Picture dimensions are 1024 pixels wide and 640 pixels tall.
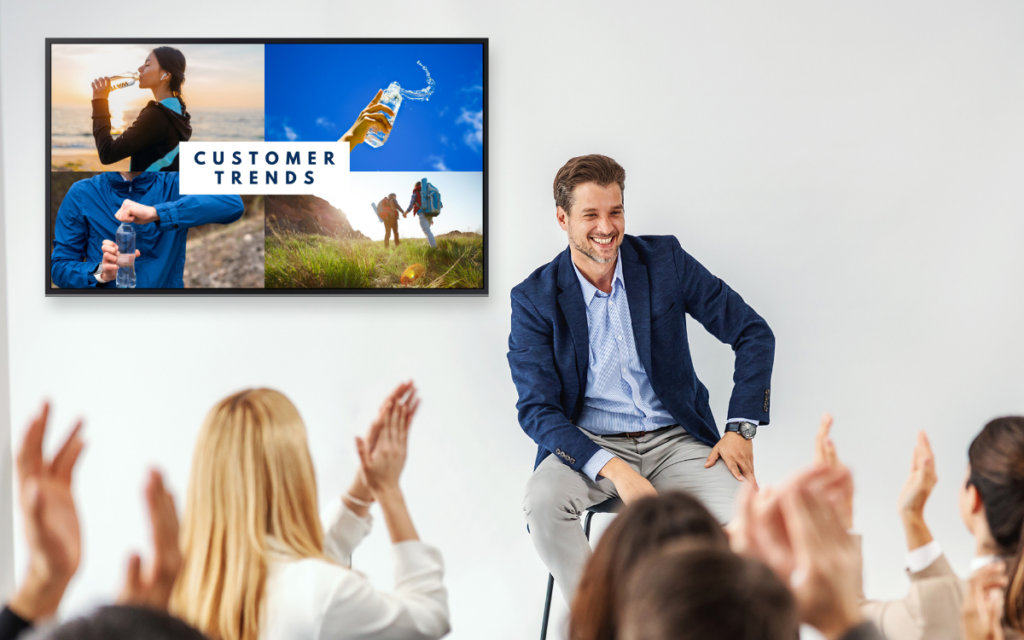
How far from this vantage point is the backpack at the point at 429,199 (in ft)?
9.41

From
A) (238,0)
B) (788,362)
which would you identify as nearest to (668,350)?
(788,362)

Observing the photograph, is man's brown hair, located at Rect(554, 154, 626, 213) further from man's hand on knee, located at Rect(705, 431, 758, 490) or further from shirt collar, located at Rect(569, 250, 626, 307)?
man's hand on knee, located at Rect(705, 431, 758, 490)

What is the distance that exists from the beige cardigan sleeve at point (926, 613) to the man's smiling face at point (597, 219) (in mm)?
1298

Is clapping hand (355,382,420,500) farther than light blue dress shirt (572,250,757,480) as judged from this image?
No

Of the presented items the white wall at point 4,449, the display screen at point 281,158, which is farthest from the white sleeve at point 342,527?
the white wall at point 4,449

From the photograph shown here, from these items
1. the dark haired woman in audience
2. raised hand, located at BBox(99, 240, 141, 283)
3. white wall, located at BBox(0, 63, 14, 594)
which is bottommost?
white wall, located at BBox(0, 63, 14, 594)

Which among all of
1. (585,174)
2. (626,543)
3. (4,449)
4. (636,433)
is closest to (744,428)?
(636,433)

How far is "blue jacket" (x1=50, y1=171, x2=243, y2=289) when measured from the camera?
2881 mm

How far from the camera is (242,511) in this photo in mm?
1304

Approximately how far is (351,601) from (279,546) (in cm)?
15

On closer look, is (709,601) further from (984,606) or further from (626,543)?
(984,606)

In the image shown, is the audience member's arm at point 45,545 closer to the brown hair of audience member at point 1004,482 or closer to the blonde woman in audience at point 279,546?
the blonde woman in audience at point 279,546

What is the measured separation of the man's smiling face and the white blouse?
1.31 m

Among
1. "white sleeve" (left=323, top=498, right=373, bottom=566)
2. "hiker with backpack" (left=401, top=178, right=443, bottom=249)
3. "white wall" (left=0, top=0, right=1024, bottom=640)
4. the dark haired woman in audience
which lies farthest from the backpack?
"white sleeve" (left=323, top=498, right=373, bottom=566)
